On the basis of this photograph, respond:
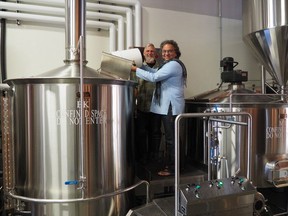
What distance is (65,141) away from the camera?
70.7 inches

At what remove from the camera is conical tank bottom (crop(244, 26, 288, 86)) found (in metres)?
2.67

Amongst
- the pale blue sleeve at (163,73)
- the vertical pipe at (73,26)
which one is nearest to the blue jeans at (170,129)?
the pale blue sleeve at (163,73)

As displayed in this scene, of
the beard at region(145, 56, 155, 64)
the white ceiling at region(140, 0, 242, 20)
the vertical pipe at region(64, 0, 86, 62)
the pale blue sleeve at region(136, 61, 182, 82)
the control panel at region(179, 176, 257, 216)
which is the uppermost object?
the white ceiling at region(140, 0, 242, 20)

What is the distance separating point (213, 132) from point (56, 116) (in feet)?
4.76

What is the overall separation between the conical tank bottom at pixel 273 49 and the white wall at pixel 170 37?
77cm

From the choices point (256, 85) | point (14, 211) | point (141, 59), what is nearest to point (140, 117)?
point (141, 59)

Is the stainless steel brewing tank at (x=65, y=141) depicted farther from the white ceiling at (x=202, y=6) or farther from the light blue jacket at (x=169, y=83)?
the white ceiling at (x=202, y=6)

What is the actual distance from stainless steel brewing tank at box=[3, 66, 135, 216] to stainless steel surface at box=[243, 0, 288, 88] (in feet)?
5.71

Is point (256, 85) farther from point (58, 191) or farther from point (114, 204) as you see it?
point (58, 191)

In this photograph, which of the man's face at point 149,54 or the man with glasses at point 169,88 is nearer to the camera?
the man with glasses at point 169,88

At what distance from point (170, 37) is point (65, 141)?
2179mm

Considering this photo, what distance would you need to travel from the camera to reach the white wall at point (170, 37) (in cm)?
276

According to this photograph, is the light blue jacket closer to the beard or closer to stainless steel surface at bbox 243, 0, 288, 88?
the beard

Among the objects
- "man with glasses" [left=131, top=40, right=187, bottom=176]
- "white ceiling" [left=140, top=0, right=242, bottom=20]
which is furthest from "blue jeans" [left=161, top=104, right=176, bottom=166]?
"white ceiling" [left=140, top=0, right=242, bottom=20]
